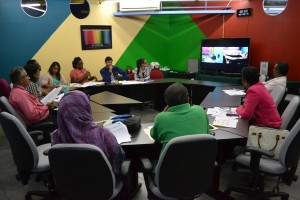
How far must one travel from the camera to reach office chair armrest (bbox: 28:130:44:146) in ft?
9.14

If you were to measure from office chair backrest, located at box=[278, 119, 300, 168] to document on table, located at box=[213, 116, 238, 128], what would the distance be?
1.82ft

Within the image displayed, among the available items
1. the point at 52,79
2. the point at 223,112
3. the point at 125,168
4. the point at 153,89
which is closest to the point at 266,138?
the point at 223,112

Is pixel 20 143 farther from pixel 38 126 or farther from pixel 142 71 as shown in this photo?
pixel 142 71

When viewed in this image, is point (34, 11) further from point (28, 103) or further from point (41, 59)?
point (28, 103)

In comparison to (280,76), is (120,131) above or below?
below

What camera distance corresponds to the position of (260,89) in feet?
9.23

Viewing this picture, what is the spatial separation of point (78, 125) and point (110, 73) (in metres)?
4.50

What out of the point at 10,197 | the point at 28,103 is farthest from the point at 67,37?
the point at 10,197

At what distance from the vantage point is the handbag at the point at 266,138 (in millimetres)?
2354

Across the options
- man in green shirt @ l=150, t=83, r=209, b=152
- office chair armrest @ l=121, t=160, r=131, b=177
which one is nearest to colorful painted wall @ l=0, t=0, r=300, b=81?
man in green shirt @ l=150, t=83, r=209, b=152

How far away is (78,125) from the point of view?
75.3 inches

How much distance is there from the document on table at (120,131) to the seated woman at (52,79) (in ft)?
8.91

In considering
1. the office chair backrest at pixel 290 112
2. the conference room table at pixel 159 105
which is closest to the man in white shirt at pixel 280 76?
the conference room table at pixel 159 105

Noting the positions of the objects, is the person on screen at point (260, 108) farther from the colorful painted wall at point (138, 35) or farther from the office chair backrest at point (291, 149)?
the colorful painted wall at point (138, 35)
